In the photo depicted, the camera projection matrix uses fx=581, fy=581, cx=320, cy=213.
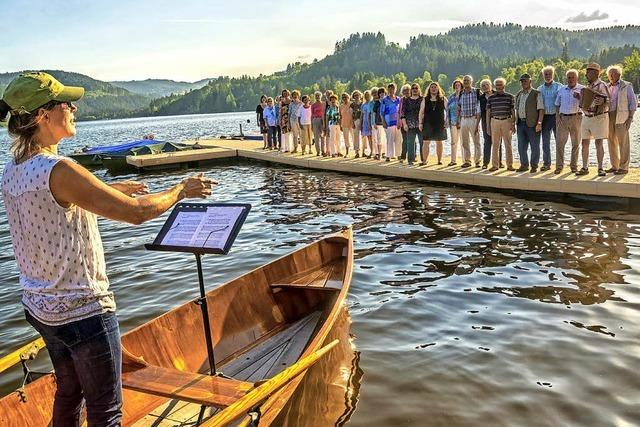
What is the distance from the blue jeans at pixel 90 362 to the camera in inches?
114

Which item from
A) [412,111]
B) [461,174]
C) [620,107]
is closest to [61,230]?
[620,107]

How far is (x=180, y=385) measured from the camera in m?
3.97

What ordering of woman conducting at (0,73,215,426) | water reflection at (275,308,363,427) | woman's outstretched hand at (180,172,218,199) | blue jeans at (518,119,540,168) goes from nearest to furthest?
woman conducting at (0,73,215,426)
woman's outstretched hand at (180,172,218,199)
water reflection at (275,308,363,427)
blue jeans at (518,119,540,168)

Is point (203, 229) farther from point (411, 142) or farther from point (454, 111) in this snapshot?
point (411, 142)

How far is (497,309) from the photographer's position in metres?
7.12

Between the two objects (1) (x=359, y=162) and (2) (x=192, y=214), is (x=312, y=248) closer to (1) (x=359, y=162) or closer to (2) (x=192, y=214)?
(2) (x=192, y=214)

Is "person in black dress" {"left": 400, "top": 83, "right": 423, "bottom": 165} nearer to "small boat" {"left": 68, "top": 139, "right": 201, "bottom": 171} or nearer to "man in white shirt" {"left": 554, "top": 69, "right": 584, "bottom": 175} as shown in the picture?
"man in white shirt" {"left": 554, "top": 69, "right": 584, "bottom": 175}

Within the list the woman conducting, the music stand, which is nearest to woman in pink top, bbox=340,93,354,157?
the music stand

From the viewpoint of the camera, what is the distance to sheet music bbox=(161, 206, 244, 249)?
3805 mm

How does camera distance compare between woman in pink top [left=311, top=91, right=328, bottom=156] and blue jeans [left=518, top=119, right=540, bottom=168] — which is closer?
blue jeans [left=518, top=119, right=540, bottom=168]

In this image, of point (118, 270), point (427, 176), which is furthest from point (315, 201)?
point (118, 270)

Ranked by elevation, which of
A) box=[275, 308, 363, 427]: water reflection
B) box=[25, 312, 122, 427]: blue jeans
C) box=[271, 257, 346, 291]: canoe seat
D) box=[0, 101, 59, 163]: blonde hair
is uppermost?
box=[0, 101, 59, 163]: blonde hair

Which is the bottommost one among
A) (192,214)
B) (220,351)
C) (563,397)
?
(563,397)

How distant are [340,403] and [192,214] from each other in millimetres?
2291
